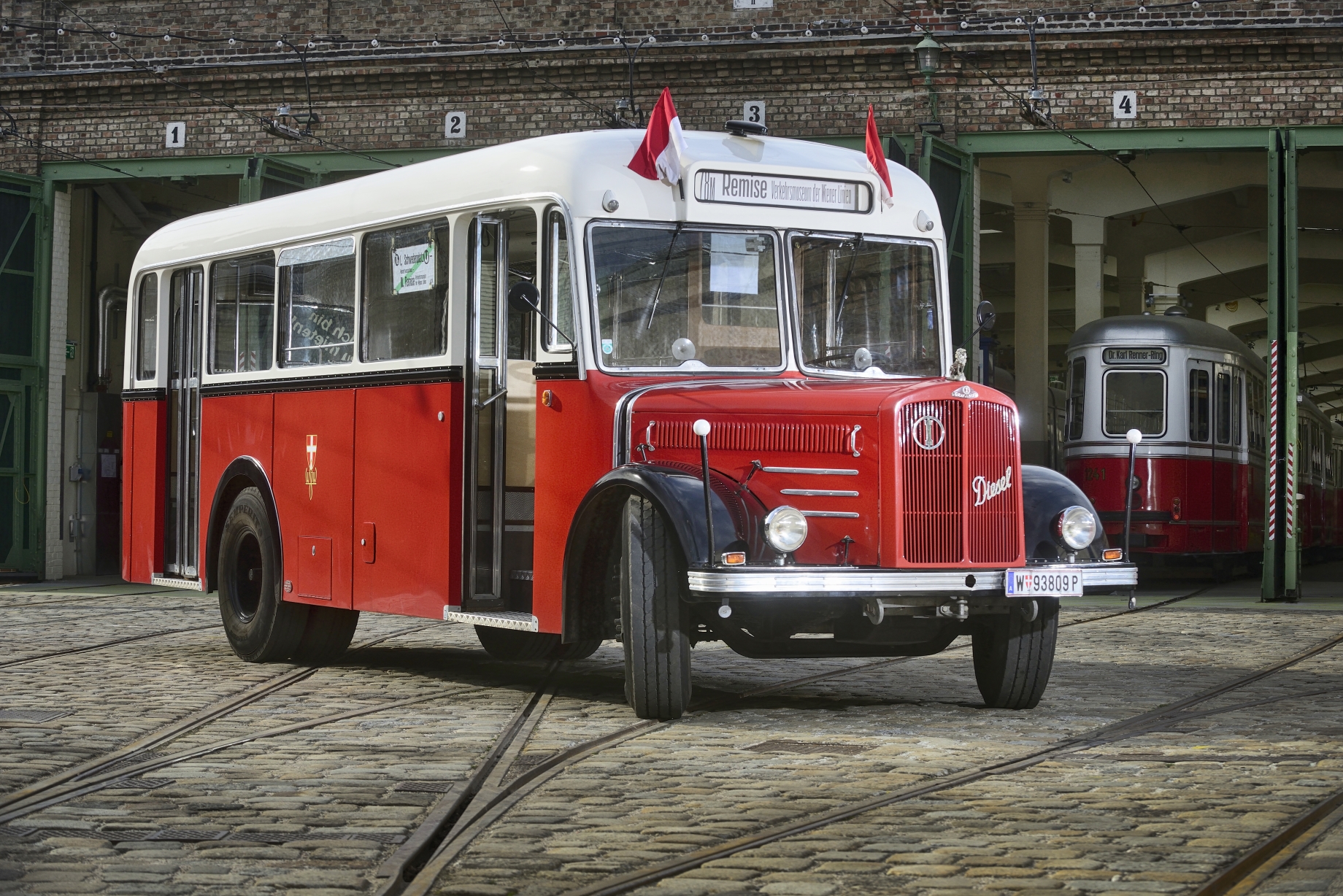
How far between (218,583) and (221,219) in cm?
231

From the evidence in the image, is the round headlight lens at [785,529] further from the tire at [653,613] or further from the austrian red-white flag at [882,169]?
the austrian red-white flag at [882,169]

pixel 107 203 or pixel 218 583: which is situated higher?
pixel 107 203

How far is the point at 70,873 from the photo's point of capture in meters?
5.34

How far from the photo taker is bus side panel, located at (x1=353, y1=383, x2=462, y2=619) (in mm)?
9719

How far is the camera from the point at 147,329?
13031 mm

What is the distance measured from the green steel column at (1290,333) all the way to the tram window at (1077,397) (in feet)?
11.6

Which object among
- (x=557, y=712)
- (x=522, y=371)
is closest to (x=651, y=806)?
(x=557, y=712)

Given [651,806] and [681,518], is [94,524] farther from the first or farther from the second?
[651,806]

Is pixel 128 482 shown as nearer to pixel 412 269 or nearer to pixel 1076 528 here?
pixel 412 269

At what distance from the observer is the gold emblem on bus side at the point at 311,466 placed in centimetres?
1109

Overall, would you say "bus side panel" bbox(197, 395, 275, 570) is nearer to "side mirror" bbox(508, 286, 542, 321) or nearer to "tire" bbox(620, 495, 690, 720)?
"side mirror" bbox(508, 286, 542, 321)

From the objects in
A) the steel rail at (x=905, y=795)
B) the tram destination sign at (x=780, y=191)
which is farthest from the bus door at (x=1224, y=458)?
the tram destination sign at (x=780, y=191)

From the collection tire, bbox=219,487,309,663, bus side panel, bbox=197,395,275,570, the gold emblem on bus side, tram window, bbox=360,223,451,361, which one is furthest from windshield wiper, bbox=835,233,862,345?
tire, bbox=219,487,309,663

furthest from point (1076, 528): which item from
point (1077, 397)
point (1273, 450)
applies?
point (1077, 397)
